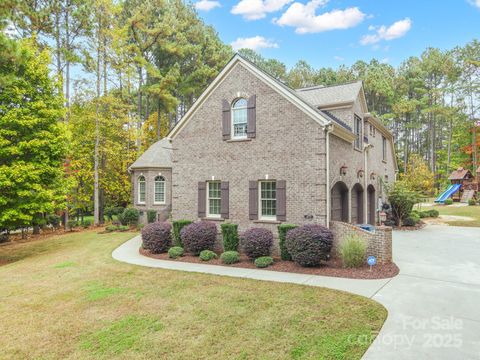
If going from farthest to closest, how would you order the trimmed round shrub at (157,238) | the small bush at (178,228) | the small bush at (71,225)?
the small bush at (71,225) → the small bush at (178,228) → the trimmed round shrub at (157,238)

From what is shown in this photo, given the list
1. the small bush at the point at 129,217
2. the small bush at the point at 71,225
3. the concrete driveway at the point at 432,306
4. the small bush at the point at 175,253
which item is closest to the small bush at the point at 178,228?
the small bush at the point at 175,253

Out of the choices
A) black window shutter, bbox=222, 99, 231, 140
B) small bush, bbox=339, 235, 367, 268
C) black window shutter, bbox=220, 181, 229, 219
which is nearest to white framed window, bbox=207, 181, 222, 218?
black window shutter, bbox=220, 181, 229, 219

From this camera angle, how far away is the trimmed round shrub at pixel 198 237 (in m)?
11.7

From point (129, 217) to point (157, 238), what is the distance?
9023 mm

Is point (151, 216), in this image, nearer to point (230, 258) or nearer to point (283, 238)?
point (230, 258)

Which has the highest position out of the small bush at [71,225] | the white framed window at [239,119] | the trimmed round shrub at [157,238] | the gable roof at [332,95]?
the gable roof at [332,95]

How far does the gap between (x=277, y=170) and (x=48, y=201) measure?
36.0 feet

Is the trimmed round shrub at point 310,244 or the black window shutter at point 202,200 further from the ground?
the black window shutter at point 202,200

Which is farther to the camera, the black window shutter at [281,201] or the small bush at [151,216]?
the small bush at [151,216]

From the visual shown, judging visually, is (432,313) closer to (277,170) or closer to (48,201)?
(277,170)

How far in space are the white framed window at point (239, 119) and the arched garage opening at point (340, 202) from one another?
4708mm

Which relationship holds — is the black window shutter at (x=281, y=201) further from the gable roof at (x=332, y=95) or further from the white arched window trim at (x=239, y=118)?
the gable roof at (x=332, y=95)

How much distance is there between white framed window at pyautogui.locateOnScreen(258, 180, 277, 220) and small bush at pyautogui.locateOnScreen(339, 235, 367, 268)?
10.2 ft

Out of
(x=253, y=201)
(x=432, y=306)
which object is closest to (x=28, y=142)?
(x=253, y=201)
